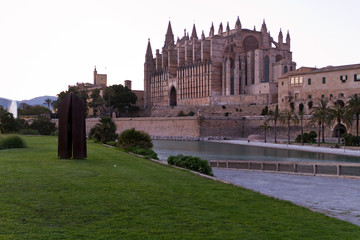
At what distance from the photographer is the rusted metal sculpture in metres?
14.9

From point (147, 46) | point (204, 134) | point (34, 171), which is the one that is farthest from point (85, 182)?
point (147, 46)

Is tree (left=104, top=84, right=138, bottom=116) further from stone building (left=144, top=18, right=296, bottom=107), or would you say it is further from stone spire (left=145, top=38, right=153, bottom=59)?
stone spire (left=145, top=38, right=153, bottom=59)

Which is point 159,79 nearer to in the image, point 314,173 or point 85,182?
point 314,173

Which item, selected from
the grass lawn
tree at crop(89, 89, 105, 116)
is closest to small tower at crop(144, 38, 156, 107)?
tree at crop(89, 89, 105, 116)

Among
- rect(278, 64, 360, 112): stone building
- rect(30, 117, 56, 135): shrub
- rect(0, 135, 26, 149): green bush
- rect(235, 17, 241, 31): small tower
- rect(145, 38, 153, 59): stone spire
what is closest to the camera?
rect(0, 135, 26, 149): green bush

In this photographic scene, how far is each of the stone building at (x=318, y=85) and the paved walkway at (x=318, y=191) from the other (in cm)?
3582

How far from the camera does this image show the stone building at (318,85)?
1905 inches

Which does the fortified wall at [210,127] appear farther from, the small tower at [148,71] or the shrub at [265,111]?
the small tower at [148,71]

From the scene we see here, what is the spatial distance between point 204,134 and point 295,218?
54.4 m

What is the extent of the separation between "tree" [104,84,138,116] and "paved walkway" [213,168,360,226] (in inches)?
2770

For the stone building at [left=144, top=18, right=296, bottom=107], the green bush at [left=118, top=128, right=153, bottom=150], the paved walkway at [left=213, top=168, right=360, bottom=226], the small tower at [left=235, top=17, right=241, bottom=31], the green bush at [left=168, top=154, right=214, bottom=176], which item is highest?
the small tower at [left=235, top=17, right=241, bottom=31]

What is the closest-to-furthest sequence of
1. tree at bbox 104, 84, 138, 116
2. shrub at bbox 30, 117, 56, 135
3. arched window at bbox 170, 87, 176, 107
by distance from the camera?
shrub at bbox 30, 117, 56, 135 → tree at bbox 104, 84, 138, 116 → arched window at bbox 170, 87, 176, 107

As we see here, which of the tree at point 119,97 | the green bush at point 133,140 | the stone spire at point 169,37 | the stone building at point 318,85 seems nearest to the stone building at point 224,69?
the stone spire at point 169,37

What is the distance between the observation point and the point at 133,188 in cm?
883
